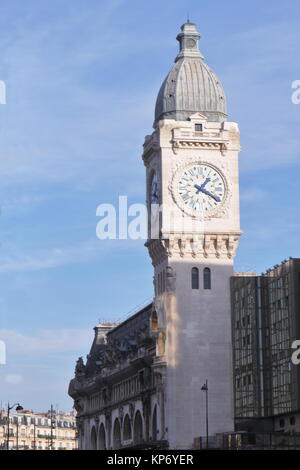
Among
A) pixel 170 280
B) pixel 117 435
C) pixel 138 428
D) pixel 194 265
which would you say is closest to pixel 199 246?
pixel 194 265

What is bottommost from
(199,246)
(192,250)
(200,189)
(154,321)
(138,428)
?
(138,428)

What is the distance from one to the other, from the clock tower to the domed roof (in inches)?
51.4

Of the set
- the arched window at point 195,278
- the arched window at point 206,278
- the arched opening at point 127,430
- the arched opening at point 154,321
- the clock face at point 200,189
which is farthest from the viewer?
the arched opening at point 127,430

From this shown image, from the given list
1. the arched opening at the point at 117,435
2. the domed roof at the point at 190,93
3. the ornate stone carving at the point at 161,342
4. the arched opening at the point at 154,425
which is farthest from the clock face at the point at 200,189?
the arched opening at the point at 117,435

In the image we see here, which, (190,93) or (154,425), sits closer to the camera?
(190,93)

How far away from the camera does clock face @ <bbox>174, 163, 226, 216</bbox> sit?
154 metres

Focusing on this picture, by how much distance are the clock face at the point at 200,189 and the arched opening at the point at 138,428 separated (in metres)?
35.0

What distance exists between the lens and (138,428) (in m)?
178

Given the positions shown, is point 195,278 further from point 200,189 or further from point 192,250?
point 200,189

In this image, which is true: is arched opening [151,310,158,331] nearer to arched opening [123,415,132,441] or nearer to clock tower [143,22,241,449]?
clock tower [143,22,241,449]

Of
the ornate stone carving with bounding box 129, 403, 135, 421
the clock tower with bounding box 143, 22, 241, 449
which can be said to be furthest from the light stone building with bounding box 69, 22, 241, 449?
the ornate stone carving with bounding box 129, 403, 135, 421

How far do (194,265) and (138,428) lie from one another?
32.7 metres

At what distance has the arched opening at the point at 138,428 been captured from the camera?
176m

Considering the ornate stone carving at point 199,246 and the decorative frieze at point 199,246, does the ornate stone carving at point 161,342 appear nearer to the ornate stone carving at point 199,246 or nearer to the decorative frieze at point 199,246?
the ornate stone carving at point 199,246
